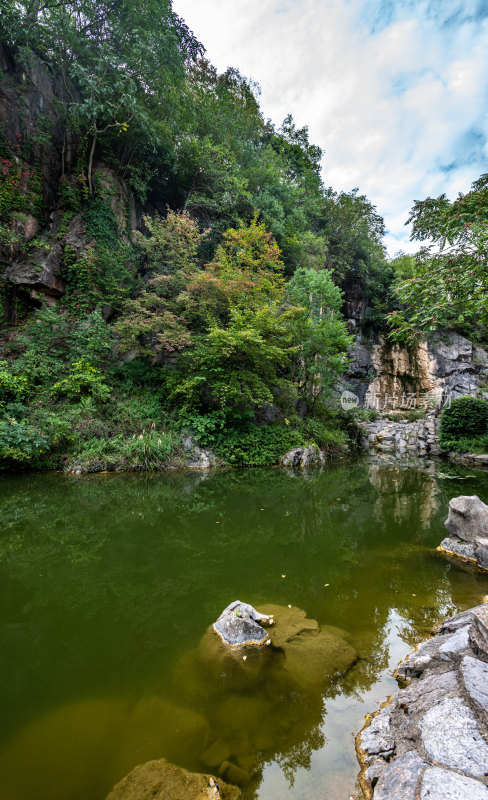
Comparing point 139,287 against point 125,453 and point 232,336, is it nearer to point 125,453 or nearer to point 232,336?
point 232,336

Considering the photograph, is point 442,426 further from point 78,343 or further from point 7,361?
point 7,361

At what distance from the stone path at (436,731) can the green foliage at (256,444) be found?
842 cm

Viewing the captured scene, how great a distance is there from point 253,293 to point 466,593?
974 centimetres

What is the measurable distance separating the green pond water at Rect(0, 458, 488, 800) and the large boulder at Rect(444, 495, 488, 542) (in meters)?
0.41

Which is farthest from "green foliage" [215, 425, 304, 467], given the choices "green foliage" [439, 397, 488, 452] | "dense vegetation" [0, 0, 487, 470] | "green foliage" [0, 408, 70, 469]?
"green foliage" [439, 397, 488, 452]

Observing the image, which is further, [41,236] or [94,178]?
[94,178]

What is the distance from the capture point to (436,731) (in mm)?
1454

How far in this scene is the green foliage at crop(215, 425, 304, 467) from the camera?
1056 cm

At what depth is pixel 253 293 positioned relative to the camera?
36.4 ft

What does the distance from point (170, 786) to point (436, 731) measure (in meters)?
1.21

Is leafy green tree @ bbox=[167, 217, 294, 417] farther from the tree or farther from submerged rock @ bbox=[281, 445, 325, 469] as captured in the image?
the tree

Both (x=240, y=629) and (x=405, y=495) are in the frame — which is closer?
(x=240, y=629)

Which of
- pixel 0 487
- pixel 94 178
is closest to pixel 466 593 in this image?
pixel 0 487

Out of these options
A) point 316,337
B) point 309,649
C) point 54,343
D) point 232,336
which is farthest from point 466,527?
point 54,343
